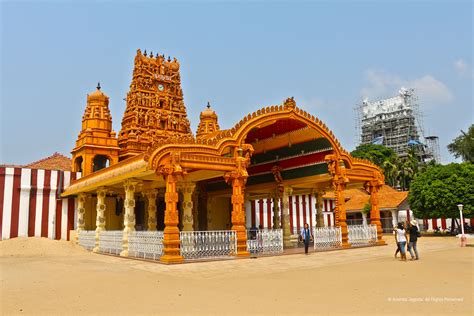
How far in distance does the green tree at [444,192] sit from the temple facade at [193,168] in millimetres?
9705

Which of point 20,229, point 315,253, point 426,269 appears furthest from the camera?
point 20,229

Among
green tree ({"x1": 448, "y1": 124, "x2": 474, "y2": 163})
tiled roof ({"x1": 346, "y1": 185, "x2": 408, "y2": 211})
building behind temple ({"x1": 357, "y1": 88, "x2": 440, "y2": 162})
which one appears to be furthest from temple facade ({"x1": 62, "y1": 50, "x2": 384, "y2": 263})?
building behind temple ({"x1": 357, "y1": 88, "x2": 440, "y2": 162})

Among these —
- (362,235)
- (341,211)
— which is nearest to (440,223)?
(362,235)

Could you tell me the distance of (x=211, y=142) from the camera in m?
15.2

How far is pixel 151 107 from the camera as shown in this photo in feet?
89.2

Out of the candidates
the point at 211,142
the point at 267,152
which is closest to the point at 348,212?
the point at 267,152

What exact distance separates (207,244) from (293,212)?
20.1 metres

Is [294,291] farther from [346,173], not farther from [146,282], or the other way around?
[346,173]

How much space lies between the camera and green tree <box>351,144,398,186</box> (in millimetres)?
55562

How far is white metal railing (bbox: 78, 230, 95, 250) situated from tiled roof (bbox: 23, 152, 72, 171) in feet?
34.8

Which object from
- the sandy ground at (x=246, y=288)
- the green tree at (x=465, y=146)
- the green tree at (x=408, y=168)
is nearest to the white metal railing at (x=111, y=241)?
the sandy ground at (x=246, y=288)

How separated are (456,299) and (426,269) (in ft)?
15.3

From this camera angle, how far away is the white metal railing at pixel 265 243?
642 inches

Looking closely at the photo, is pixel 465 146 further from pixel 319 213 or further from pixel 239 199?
pixel 239 199
